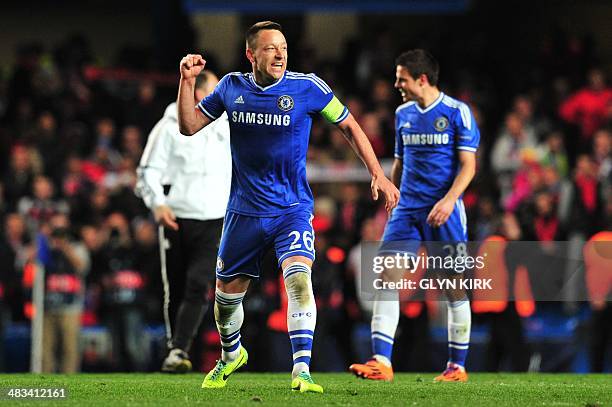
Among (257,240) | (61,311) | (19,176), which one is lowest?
(61,311)

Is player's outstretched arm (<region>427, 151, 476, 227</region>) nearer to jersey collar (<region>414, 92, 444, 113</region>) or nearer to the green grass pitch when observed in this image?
jersey collar (<region>414, 92, 444, 113</region>)

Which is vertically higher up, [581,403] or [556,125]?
[556,125]

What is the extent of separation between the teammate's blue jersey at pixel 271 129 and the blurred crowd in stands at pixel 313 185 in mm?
2591

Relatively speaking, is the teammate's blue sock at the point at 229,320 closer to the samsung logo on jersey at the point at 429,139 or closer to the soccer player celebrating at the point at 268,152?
the soccer player celebrating at the point at 268,152

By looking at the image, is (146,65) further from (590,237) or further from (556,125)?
(590,237)

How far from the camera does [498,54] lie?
75.4ft

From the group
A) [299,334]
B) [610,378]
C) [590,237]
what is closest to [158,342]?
[590,237]

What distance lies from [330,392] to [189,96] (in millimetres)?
2171

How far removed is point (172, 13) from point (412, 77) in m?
13.4

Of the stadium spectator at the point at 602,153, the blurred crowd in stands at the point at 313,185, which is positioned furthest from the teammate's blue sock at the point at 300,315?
the stadium spectator at the point at 602,153

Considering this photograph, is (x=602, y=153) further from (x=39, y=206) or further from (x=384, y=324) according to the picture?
(x=39, y=206)

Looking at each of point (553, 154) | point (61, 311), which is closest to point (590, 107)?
point (553, 154)

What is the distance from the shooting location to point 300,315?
8.05m

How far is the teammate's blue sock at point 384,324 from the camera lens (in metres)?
9.84
